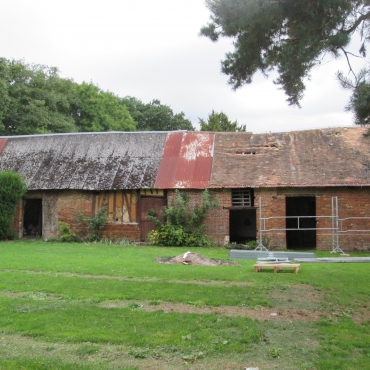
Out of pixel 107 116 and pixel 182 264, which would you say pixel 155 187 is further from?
pixel 107 116

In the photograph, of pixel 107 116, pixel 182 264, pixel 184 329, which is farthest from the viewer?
pixel 107 116

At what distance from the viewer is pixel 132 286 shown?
9477 mm

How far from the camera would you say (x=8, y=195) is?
21.6m

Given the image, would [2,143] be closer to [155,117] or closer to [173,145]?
[173,145]

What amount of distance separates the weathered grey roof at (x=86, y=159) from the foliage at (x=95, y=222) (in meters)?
1.26

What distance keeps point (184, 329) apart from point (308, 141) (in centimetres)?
1797

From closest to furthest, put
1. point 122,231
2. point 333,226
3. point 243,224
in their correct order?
point 333,226 → point 122,231 → point 243,224

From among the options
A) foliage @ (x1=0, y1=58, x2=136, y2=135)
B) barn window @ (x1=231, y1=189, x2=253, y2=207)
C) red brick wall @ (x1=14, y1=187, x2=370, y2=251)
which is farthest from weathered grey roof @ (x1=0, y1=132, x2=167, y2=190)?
foliage @ (x1=0, y1=58, x2=136, y2=135)

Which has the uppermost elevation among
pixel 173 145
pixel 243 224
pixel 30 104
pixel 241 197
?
pixel 30 104

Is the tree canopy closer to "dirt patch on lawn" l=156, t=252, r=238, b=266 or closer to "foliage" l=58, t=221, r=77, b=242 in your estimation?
"foliage" l=58, t=221, r=77, b=242

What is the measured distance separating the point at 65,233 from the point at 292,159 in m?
11.4

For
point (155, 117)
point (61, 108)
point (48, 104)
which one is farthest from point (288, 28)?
point (155, 117)

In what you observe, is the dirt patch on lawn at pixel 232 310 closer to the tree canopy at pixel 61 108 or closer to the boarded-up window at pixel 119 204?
the boarded-up window at pixel 119 204

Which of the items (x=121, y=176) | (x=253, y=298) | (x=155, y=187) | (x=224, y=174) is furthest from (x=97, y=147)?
(x=253, y=298)
